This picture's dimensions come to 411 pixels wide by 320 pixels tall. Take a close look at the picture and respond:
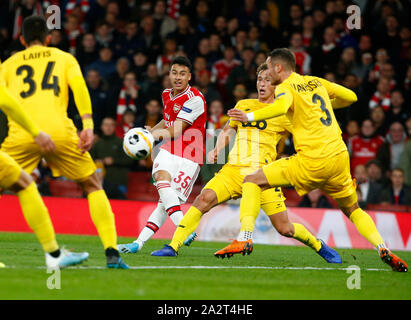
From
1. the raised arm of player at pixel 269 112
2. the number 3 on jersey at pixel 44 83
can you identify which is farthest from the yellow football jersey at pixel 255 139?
the number 3 on jersey at pixel 44 83

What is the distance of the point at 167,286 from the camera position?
611cm

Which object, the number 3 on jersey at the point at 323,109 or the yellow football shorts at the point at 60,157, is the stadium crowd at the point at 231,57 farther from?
the yellow football shorts at the point at 60,157

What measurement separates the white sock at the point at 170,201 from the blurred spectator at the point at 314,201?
15.7 ft

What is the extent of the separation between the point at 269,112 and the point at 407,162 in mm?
7673

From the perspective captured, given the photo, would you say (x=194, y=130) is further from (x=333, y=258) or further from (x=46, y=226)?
(x=46, y=226)

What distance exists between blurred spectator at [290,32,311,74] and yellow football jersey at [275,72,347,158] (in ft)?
24.9

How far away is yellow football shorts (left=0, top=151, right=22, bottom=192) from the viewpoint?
6.20 metres

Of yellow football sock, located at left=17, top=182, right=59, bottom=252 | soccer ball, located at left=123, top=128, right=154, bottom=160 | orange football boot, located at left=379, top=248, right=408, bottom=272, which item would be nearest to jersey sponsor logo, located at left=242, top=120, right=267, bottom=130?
soccer ball, located at left=123, top=128, right=154, bottom=160

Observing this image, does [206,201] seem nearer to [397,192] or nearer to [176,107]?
[176,107]

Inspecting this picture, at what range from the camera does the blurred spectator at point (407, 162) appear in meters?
14.3

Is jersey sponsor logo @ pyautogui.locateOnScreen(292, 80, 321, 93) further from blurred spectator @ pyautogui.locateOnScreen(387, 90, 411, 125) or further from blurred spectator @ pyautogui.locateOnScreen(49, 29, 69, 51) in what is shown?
blurred spectator @ pyautogui.locateOnScreen(49, 29, 69, 51)

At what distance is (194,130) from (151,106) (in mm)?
4590

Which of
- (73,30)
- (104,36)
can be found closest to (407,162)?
(104,36)

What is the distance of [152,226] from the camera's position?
9430 mm
